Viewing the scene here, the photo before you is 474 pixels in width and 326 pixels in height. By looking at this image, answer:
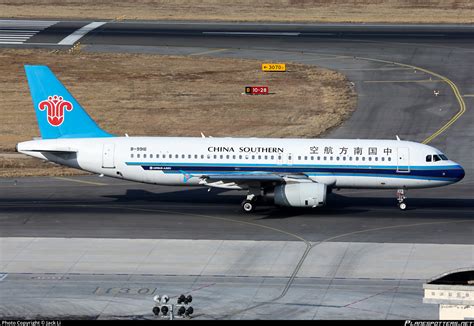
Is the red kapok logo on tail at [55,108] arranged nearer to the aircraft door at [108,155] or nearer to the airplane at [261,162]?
the airplane at [261,162]

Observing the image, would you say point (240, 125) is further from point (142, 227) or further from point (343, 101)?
point (142, 227)

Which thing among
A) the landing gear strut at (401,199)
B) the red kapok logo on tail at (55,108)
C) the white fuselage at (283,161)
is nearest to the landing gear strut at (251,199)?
the white fuselage at (283,161)

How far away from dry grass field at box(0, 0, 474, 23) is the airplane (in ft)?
232

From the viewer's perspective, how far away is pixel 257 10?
14388 centimetres

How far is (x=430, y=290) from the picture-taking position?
32.6m

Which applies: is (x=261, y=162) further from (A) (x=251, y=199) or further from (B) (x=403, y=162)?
(B) (x=403, y=162)

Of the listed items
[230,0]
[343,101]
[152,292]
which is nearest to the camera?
[152,292]

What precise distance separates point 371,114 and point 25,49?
43040 mm

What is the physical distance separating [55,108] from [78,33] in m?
59.2

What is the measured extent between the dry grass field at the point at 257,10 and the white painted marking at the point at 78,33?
6.65 meters

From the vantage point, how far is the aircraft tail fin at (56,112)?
68.7m

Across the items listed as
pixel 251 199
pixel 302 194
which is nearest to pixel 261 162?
pixel 251 199

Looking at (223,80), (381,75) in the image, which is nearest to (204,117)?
(223,80)

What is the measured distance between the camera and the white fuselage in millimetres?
66312
